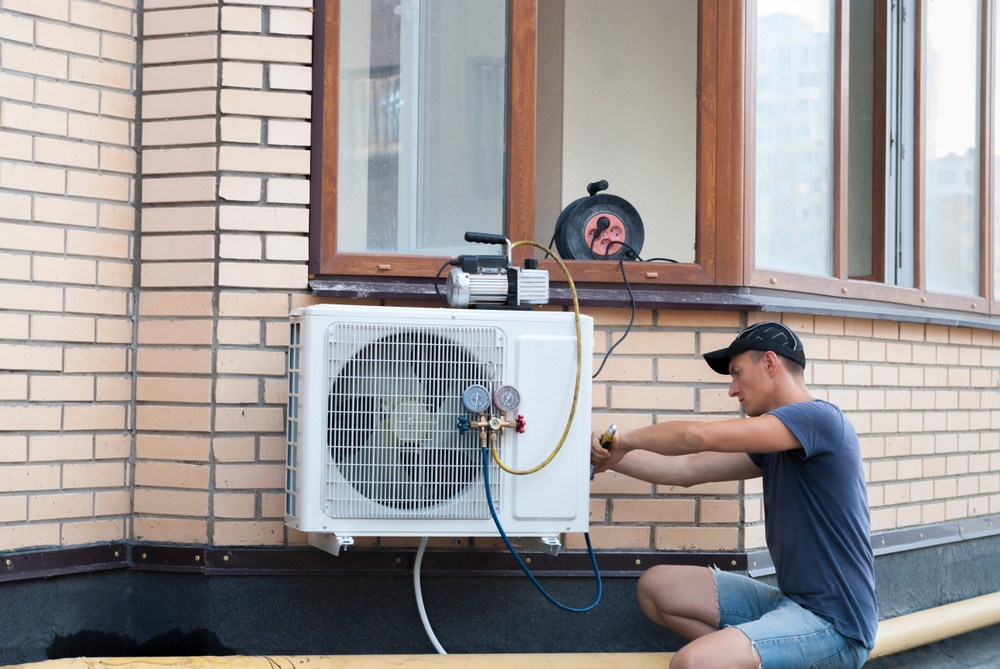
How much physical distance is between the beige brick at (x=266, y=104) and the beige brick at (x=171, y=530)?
4.53 feet

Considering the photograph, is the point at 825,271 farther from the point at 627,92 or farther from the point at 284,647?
the point at 284,647

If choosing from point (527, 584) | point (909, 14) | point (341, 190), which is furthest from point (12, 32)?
point (909, 14)

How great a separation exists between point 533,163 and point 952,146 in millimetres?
2584

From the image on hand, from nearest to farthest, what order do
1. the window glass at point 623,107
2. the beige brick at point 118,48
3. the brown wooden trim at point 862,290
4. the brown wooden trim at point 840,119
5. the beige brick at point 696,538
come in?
the beige brick at point 118,48 < the beige brick at point 696,538 < the brown wooden trim at point 862,290 < the brown wooden trim at point 840,119 < the window glass at point 623,107

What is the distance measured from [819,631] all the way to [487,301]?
53.3 inches

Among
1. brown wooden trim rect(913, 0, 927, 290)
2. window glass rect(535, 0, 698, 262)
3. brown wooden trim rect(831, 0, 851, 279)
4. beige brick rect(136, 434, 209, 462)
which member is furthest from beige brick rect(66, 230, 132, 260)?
brown wooden trim rect(913, 0, 927, 290)

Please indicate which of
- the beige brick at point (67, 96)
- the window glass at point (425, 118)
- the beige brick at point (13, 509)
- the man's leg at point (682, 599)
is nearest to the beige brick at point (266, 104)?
the window glass at point (425, 118)

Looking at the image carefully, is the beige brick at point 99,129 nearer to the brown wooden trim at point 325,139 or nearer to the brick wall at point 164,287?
the brick wall at point 164,287

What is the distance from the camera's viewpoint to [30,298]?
10.4 ft

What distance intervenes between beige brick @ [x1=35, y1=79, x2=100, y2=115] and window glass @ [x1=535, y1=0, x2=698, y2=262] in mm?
2526

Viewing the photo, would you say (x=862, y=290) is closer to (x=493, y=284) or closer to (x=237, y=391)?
(x=493, y=284)

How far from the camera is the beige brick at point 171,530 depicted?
→ 3250 mm

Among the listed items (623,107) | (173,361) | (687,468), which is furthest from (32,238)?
(623,107)

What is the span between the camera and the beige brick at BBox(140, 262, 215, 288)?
10.6 ft
